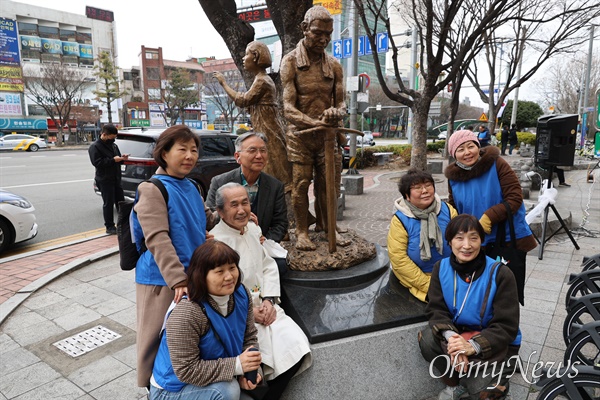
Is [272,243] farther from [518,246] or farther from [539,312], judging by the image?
[539,312]

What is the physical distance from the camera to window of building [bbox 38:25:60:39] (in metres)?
42.7

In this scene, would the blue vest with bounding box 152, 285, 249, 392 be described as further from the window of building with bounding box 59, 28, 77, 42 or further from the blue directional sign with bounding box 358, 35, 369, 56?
the window of building with bounding box 59, 28, 77, 42

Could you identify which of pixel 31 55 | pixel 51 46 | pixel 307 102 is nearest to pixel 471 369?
pixel 307 102

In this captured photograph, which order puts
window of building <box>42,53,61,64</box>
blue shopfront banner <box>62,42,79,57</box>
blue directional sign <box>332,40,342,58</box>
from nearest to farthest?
blue directional sign <box>332,40,342,58</box> < window of building <box>42,53,61,64</box> < blue shopfront banner <box>62,42,79,57</box>

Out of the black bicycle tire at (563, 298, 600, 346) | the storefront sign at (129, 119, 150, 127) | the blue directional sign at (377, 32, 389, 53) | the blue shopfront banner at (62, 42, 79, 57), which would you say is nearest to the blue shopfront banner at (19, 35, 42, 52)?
the blue shopfront banner at (62, 42, 79, 57)

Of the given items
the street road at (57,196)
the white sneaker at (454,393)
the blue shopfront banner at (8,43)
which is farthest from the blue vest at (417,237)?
the blue shopfront banner at (8,43)

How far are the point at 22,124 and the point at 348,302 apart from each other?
43.6m

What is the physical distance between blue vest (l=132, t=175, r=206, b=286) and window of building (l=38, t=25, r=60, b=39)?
5179 centimetres

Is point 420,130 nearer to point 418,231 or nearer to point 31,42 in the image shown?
point 418,231

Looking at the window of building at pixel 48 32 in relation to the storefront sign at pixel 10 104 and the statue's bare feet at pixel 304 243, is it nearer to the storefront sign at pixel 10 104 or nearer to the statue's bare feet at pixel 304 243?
the storefront sign at pixel 10 104

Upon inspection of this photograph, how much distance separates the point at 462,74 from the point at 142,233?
44.6ft

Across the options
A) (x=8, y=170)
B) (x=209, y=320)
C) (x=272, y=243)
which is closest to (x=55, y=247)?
(x=272, y=243)

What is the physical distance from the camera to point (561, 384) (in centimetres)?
197

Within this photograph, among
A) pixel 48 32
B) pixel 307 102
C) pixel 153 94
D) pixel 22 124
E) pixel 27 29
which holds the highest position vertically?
pixel 48 32
